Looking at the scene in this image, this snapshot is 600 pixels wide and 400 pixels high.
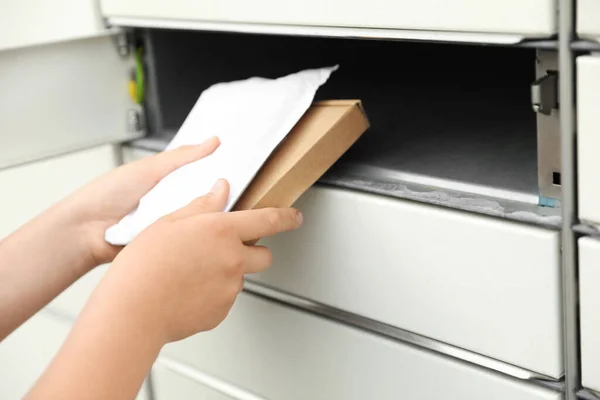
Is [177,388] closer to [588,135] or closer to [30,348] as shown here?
[30,348]

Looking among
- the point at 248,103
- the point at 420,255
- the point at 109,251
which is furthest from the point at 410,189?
the point at 109,251

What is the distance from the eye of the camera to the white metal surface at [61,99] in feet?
2.64

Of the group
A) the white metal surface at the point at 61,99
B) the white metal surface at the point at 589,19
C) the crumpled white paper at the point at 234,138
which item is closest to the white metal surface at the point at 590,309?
the white metal surface at the point at 589,19

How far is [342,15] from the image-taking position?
61 cm

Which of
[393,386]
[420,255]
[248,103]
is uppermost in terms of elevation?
[248,103]

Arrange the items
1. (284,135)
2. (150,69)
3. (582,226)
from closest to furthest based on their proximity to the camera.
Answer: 1. (582,226)
2. (284,135)
3. (150,69)

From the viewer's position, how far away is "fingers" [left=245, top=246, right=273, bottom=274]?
622 millimetres

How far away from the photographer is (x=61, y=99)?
83cm

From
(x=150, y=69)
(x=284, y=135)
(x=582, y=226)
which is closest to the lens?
(x=582, y=226)

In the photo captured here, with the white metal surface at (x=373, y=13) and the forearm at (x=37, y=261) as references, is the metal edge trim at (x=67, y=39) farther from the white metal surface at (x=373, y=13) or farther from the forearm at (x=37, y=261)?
the forearm at (x=37, y=261)

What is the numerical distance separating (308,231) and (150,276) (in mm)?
166

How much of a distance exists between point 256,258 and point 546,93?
9.4 inches

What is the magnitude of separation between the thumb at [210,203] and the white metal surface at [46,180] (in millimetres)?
278

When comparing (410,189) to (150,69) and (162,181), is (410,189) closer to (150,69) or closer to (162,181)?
(162,181)
